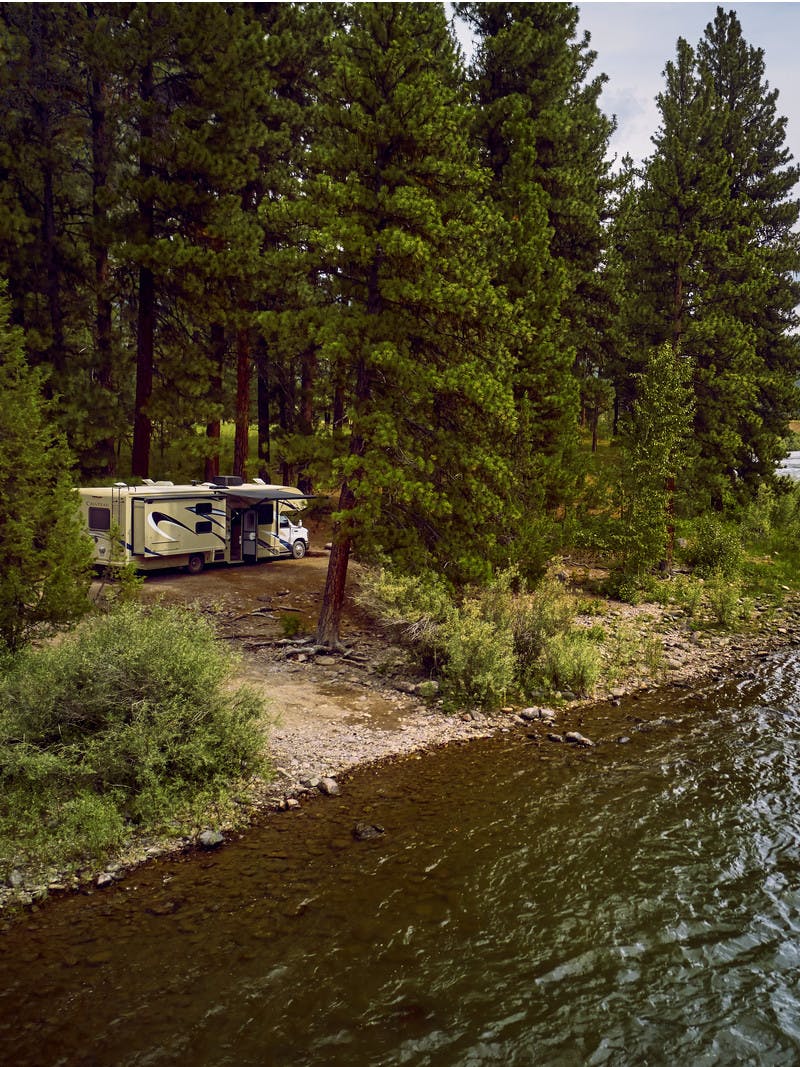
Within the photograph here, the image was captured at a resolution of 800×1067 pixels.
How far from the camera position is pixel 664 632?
2123cm

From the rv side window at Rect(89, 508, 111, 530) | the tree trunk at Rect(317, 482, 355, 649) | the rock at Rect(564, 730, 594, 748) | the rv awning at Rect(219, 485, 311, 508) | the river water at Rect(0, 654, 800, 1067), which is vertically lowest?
the river water at Rect(0, 654, 800, 1067)

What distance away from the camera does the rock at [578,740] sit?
1369cm

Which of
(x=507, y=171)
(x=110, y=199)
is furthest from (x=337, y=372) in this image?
(x=110, y=199)

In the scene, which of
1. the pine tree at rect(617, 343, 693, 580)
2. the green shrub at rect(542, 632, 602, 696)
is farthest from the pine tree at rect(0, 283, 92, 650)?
the pine tree at rect(617, 343, 693, 580)

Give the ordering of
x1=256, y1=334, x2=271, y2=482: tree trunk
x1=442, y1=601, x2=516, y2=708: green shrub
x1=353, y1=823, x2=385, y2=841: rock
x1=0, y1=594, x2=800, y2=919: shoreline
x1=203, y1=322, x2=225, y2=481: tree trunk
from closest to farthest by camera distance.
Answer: x1=0, y1=594, x2=800, y2=919: shoreline
x1=353, y1=823, x2=385, y2=841: rock
x1=442, y1=601, x2=516, y2=708: green shrub
x1=203, y1=322, x2=225, y2=481: tree trunk
x1=256, y1=334, x2=271, y2=482: tree trunk

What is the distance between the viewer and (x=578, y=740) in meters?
13.8

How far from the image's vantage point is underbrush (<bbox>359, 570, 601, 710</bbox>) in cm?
1534

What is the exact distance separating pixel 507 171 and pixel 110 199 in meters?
12.1

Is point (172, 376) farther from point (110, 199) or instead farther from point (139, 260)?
point (110, 199)

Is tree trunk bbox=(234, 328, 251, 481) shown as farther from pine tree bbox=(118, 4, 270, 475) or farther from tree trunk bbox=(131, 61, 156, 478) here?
tree trunk bbox=(131, 61, 156, 478)

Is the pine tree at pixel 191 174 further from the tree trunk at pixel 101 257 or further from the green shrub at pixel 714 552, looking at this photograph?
the green shrub at pixel 714 552

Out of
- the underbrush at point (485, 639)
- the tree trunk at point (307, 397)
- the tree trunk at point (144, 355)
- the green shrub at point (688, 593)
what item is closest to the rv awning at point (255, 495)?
the tree trunk at point (144, 355)

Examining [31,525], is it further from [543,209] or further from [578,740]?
[543,209]

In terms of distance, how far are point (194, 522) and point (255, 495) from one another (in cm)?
231
